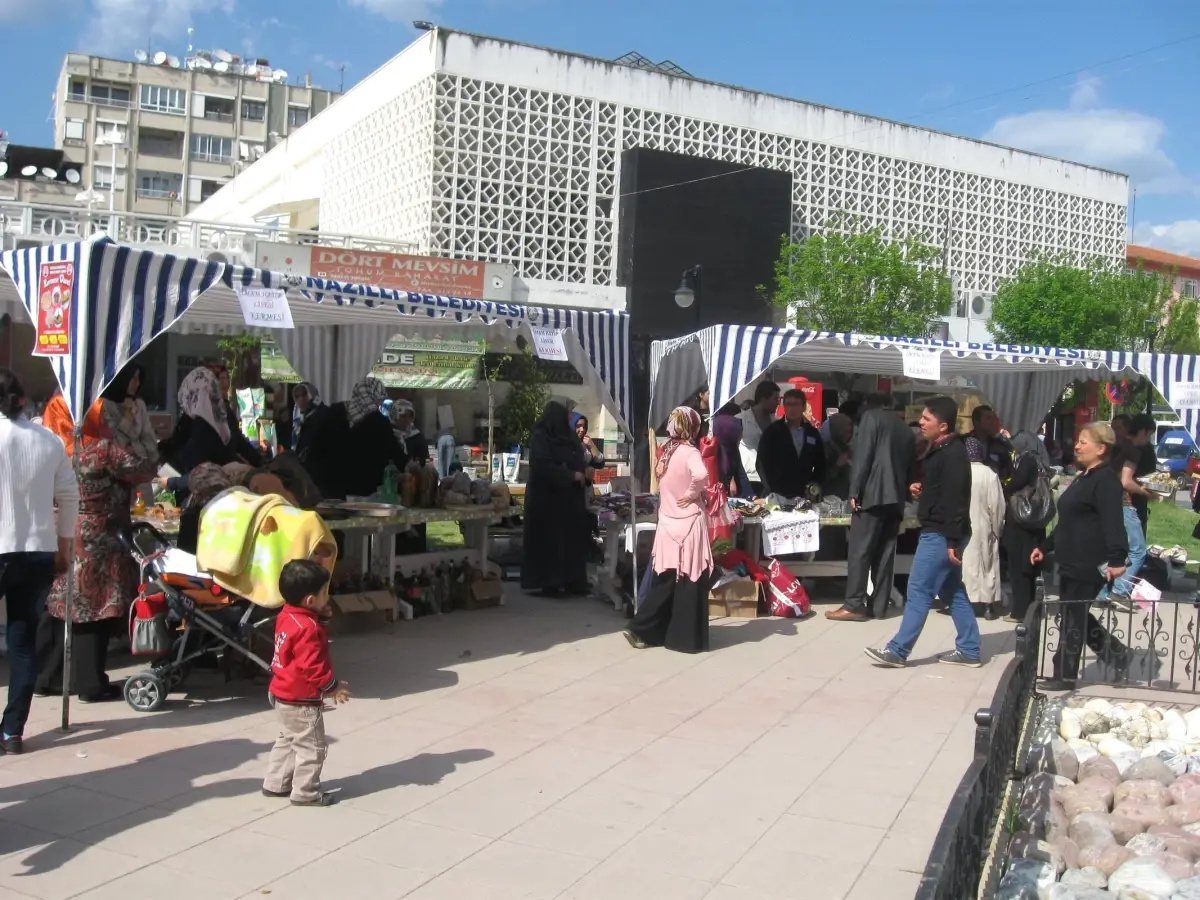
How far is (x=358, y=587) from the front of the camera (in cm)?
862

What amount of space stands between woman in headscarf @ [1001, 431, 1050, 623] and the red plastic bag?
1.80m

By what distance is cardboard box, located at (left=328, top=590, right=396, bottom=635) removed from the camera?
8.18 meters

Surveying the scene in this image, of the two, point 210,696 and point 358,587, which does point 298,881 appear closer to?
point 210,696

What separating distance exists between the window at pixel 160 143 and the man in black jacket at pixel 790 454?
64.5 meters

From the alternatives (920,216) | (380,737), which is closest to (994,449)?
(380,737)

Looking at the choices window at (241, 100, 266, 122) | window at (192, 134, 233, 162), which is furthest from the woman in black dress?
window at (241, 100, 266, 122)

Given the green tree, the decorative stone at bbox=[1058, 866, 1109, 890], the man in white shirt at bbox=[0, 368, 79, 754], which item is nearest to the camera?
the decorative stone at bbox=[1058, 866, 1109, 890]

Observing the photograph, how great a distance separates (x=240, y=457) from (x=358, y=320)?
9.64 ft

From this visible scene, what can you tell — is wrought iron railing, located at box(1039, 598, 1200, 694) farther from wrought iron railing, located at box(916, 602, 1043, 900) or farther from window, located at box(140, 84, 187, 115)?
window, located at box(140, 84, 187, 115)

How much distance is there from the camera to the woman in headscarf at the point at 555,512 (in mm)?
9852

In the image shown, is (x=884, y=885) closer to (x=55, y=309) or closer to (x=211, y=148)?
(x=55, y=309)

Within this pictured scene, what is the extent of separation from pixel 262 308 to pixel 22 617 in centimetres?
214

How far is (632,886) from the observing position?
4.12m

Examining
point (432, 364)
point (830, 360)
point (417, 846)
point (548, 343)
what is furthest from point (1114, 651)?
point (432, 364)
